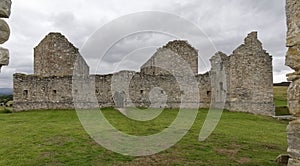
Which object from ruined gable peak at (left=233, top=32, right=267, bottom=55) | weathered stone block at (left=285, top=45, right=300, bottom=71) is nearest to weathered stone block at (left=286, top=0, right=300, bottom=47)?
weathered stone block at (left=285, top=45, right=300, bottom=71)

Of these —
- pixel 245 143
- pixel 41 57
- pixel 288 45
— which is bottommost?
pixel 245 143

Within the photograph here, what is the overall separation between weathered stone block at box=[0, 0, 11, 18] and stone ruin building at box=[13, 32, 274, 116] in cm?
2047

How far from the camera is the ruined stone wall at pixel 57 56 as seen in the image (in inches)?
1191

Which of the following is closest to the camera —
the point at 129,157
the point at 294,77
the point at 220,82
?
the point at 294,77

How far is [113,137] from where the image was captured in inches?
514

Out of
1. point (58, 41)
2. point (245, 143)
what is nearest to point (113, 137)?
point (245, 143)

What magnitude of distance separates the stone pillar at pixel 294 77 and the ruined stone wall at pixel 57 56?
26763 mm

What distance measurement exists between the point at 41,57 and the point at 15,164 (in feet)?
78.5

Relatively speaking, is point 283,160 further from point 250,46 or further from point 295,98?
point 250,46

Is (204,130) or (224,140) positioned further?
(204,130)

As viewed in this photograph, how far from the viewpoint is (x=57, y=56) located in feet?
99.5

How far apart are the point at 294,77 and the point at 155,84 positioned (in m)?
22.0

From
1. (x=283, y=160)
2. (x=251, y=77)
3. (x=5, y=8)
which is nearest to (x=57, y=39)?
(x=251, y=77)

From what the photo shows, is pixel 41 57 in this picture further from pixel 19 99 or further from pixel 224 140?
pixel 224 140
